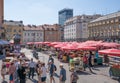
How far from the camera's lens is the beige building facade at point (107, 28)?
79875 mm

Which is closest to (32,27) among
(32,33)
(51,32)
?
(32,33)

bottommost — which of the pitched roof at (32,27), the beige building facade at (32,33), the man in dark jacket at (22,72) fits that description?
the man in dark jacket at (22,72)

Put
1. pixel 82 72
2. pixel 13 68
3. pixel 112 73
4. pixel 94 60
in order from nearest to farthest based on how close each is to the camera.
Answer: pixel 13 68
pixel 112 73
pixel 82 72
pixel 94 60

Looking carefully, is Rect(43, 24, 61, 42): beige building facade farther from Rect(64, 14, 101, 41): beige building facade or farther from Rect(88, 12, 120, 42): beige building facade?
Rect(88, 12, 120, 42): beige building facade

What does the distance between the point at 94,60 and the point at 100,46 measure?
8.64 meters

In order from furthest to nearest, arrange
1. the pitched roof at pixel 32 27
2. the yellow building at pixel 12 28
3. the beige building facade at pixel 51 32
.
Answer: the beige building facade at pixel 51 32
the pitched roof at pixel 32 27
the yellow building at pixel 12 28

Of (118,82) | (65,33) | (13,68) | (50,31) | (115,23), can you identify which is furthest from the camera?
(65,33)

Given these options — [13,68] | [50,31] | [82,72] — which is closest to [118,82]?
[82,72]

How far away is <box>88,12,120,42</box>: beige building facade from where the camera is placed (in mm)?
79875

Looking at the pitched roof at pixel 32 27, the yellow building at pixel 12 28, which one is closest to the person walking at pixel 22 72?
the yellow building at pixel 12 28

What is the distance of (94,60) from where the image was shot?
2781cm

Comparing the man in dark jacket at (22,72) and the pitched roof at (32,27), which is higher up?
the pitched roof at (32,27)

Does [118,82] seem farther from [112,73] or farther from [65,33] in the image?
[65,33]

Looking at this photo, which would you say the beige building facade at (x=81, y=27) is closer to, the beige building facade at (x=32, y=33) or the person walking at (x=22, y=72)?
the beige building facade at (x=32, y=33)
